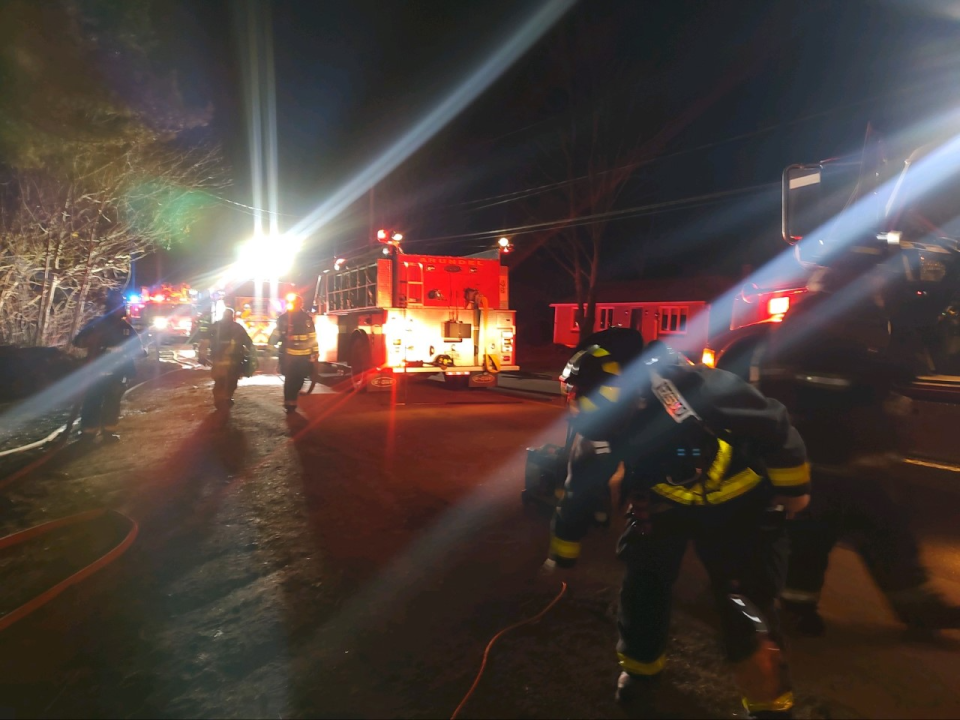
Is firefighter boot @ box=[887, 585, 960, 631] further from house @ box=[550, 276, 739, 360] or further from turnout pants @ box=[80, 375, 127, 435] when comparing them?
house @ box=[550, 276, 739, 360]

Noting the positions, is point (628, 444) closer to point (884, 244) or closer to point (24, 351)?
point (884, 244)

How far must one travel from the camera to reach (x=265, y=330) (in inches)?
768

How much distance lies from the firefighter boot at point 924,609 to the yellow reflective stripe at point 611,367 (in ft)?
7.52

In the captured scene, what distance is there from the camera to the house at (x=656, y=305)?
26156 millimetres

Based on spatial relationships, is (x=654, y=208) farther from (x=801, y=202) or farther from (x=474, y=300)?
(x=801, y=202)

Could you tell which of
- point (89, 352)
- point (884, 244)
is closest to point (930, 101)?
point (884, 244)

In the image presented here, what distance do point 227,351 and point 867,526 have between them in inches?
336

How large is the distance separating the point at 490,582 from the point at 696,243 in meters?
33.3

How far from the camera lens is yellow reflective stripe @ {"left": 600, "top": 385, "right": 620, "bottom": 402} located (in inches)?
90.7

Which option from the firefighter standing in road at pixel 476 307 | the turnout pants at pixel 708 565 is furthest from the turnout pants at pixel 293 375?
the turnout pants at pixel 708 565

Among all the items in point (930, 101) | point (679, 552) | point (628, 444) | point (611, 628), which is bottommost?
point (611, 628)

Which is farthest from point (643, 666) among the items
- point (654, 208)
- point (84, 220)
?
point (84, 220)

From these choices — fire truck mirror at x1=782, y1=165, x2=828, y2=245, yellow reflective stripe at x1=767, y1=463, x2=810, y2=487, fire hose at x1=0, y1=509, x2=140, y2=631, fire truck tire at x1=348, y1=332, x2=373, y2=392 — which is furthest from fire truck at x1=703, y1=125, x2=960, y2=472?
fire truck tire at x1=348, y1=332, x2=373, y2=392

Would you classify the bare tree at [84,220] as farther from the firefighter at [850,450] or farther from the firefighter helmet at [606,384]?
the firefighter at [850,450]
